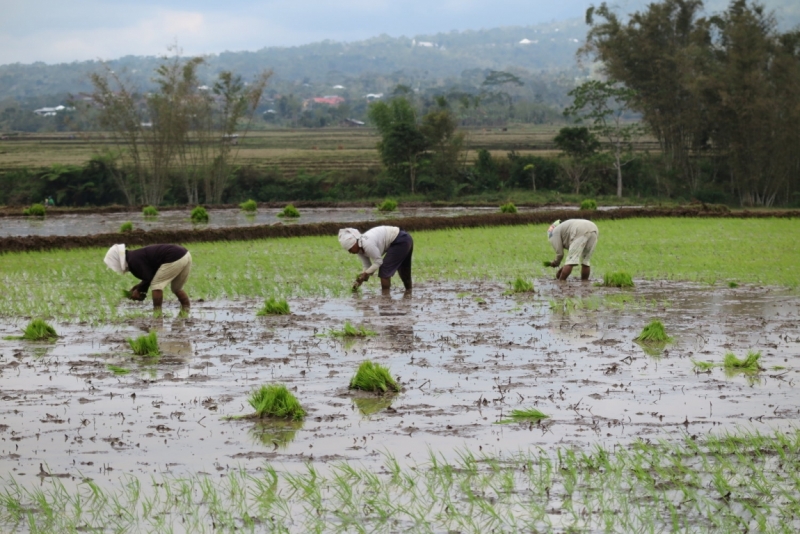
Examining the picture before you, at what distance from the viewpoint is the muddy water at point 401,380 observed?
5297 millimetres

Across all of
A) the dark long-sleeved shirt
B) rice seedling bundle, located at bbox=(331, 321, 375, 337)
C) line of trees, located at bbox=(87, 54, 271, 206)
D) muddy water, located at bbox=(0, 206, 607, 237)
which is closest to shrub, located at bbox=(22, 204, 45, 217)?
muddy water, located at bbox=(0, 206, 607, 237)

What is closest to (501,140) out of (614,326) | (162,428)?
(614,326)

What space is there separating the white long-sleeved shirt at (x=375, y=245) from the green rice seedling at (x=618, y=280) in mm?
2678

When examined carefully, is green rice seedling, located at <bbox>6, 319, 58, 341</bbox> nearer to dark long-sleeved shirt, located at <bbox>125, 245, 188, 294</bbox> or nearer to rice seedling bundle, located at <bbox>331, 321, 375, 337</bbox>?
dark long-sleeved shirt, located at <bbox>125, 245, 188, 294</bbox>

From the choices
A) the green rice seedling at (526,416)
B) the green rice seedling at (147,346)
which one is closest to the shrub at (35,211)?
the green rice seedling at (147,346)

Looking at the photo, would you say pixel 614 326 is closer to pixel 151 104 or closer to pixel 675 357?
pixel 675 357

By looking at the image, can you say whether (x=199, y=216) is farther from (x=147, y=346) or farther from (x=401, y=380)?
(x=401, y=380)

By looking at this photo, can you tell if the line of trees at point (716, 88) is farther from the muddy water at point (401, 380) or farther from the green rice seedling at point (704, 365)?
the green rice seedling at point (704, 365)

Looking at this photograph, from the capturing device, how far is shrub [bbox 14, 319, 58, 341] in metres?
8.39

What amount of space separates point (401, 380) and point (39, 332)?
3440 mm

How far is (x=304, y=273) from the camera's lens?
44.1 ft

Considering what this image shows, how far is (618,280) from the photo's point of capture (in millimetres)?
11688

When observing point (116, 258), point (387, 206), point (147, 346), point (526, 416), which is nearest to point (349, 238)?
point (116, 258)

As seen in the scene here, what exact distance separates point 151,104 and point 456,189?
10.8 metres
